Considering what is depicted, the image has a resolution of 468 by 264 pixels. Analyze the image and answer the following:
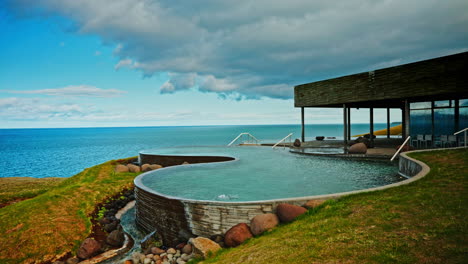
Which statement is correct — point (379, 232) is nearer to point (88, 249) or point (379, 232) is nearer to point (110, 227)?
point (88, 249)

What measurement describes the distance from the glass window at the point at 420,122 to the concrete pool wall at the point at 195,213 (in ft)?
38.0

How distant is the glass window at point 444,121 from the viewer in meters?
17.5

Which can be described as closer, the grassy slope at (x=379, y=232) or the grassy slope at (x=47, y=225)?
the grassy slope at (x=379, y=232)

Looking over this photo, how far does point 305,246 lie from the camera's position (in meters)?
4.33

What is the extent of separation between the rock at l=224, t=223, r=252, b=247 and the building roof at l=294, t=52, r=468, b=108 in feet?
44.6

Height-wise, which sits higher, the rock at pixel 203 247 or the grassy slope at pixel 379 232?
the grassy slope at pixel 379 232

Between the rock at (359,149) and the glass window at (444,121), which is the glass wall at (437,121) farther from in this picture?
the rock at (359,149)

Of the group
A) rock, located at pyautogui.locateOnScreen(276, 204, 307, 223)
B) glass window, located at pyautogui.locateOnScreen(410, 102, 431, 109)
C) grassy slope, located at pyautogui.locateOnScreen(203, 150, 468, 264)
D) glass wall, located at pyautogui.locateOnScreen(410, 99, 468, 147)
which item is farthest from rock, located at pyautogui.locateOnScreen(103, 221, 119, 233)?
glass window, located at pyautogui.locateOnScreen(410, 102, 431, 109)

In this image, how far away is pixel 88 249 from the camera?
8203 mm

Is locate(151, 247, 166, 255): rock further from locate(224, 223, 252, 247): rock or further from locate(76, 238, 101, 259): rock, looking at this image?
locate(76, 238, 101, 259): rock

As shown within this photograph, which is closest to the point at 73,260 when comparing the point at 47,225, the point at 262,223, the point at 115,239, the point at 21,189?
the point at 115,239

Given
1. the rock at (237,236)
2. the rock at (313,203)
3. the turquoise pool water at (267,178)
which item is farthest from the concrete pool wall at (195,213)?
the turquoise pool water at (267,178)

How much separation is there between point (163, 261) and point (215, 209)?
1.64m

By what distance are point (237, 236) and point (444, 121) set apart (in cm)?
1801
